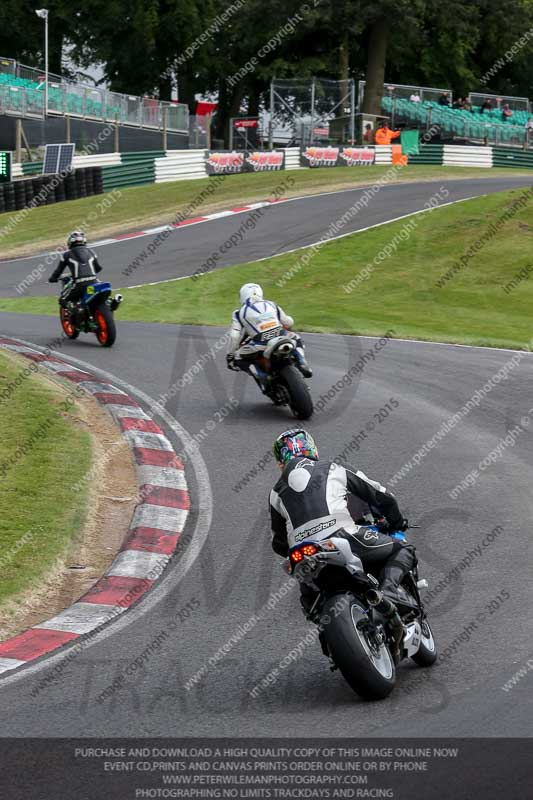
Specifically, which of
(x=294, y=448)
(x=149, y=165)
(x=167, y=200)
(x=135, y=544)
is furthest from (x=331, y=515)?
(x=149, y=165)

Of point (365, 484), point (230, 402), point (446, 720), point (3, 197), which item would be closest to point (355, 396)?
point (230, 402)

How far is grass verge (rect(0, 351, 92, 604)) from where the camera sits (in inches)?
324

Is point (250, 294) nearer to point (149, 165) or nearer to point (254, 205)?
point (254, 205)

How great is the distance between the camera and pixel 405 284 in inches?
1064

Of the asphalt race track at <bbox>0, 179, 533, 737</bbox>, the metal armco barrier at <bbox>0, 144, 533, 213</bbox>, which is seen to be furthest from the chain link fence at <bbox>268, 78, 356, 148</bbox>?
the asphalt race track at <bbox>0, 179, 533, 737</bbox>

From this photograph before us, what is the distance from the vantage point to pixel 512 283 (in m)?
26.9

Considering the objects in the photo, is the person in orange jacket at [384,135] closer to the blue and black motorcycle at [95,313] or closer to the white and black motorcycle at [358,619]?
the blue and black motorcycle at [95,313]

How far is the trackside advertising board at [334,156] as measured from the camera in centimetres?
4450

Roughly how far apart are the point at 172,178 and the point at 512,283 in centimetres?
1981

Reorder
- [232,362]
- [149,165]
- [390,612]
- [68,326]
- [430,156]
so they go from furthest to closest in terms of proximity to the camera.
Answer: [430,156]
[149,165]
[68,326]
[232,362]
[390,612]

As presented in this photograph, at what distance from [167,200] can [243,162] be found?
630cm

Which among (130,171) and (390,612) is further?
(130,171)

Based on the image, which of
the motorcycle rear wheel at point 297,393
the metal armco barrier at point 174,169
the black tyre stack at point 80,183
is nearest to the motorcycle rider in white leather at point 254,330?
the motorcycle rear wheel at point 297,393

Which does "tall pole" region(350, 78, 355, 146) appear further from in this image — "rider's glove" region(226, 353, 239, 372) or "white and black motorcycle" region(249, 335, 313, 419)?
"white and black motorcycle" region(249, 335, 313, 419)
